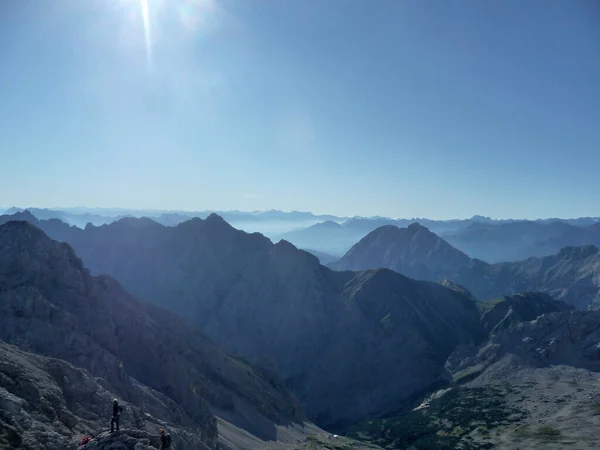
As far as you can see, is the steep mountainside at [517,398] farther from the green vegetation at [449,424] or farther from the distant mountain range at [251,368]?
the distant mountain range at [251,368]

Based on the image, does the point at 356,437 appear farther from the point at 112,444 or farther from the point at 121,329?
the point at 112,444

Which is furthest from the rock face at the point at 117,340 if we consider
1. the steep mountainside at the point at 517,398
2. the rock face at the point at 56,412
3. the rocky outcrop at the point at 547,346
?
the rocky outcrop at the point at 547,346

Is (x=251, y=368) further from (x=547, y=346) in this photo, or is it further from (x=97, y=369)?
(x=547, y=346)

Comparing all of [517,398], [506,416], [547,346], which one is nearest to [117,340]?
[506,416]

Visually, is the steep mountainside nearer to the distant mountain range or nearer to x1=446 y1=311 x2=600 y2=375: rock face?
x1=446 y1=311 x2=600 y2=375: rock face

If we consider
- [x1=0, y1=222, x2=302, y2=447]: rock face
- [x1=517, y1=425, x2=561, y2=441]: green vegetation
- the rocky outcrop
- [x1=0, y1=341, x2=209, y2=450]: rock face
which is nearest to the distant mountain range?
[x1=0, y1=341, x2=209, y2=450]: rock face

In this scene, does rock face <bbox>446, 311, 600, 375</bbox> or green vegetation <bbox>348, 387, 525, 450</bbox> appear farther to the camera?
rock face <bbox>446, 311, 600, 375</bbox>
